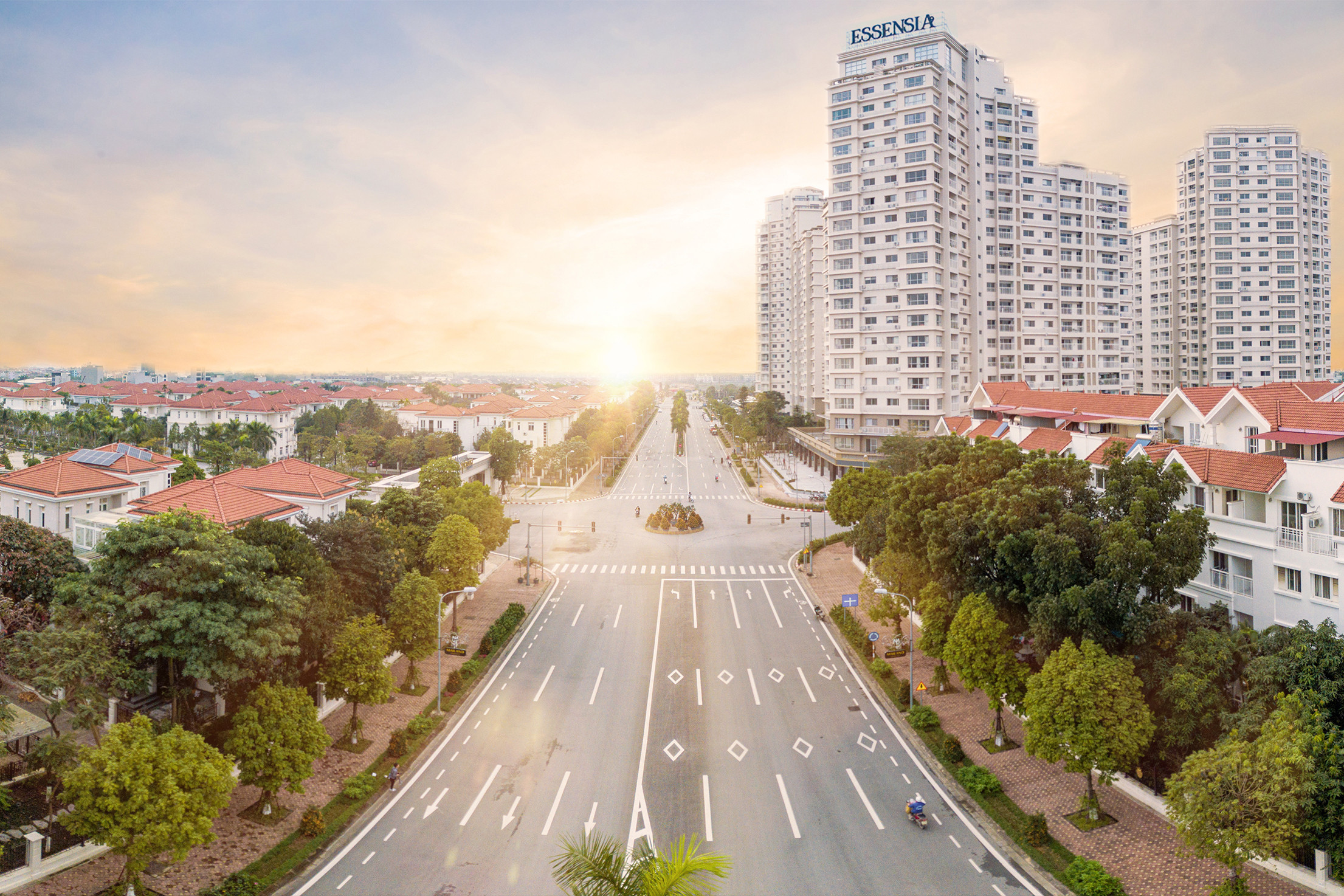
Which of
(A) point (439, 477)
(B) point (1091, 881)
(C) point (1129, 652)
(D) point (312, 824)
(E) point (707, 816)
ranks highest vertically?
(A) point (439, 477)

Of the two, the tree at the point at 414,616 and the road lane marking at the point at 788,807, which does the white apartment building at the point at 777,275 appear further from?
the road lane marking at the point at 788,807

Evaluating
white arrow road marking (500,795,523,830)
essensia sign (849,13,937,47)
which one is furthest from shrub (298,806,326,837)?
essensia sign (849,13,937,47)

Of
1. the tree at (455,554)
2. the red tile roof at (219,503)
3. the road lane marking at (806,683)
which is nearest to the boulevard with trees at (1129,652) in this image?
the road lane marking at (806,683)

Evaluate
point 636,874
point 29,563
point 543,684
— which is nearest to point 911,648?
point 543,684

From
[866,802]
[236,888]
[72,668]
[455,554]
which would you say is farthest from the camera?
[455,554]

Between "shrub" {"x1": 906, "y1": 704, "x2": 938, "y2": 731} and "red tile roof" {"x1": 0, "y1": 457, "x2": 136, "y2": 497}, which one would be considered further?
"red tile roof" {"x1": 0, "y1": 457, "x2": 136, "y2": 497}

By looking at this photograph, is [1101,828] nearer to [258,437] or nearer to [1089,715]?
[1089,715]

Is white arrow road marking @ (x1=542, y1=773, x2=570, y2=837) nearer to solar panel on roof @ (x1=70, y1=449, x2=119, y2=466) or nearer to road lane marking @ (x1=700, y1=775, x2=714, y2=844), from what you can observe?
road lane marking @ (x1=700, y1=775, x2=714, y2=844)
